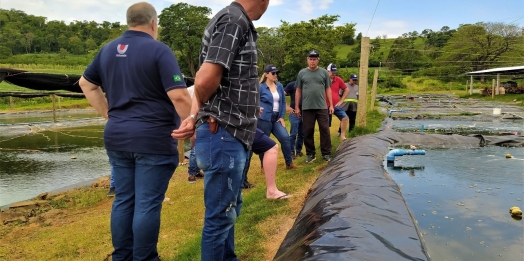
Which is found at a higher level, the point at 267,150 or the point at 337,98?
the point at 337,98

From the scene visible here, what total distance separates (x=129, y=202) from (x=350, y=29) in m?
46.0

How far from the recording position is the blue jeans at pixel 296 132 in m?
6.61

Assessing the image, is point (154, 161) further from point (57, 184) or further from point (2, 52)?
point (2, 52)

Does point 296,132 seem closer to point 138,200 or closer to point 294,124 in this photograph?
point 294,124

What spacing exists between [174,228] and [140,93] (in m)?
1.96

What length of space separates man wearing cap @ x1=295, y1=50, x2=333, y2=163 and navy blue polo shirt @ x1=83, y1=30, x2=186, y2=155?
3552 mm

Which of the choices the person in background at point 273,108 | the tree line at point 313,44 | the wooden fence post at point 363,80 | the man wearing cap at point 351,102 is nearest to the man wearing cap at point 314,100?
the person in background at point 273,108

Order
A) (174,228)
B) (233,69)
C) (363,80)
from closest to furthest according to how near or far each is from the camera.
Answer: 1. (233,69)
2. (174,228)
3. (363,80)

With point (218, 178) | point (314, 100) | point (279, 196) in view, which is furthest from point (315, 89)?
point (218, 178)

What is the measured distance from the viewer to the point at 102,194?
5.84 meters

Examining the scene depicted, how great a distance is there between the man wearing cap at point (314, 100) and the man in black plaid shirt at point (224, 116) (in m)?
3.58

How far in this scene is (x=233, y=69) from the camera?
5.87ft

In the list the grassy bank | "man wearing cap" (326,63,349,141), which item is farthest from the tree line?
the grassy bank

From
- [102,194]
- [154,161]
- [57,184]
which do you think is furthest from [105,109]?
[57,184]
